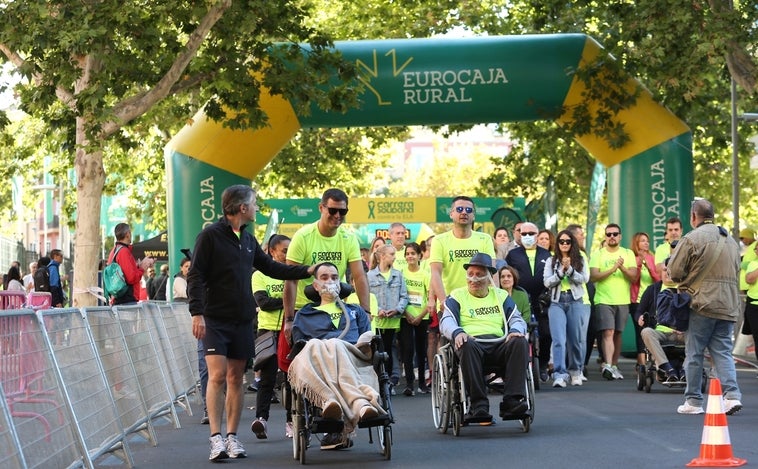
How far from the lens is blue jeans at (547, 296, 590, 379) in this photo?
18094 mm

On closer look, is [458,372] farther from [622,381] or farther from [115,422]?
[622,381]

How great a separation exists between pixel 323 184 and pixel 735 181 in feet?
34.1

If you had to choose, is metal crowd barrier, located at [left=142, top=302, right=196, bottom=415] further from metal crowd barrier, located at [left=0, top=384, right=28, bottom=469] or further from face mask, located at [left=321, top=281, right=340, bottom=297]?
metal crowd barrier, located at [left=0, top=384, right=28, bottom=469]

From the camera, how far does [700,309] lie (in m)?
13.3

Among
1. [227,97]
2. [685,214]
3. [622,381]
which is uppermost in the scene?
[227,97]

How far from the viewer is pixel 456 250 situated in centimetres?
1434

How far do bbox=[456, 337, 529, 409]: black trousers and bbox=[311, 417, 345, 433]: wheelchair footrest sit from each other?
1766 millimetres

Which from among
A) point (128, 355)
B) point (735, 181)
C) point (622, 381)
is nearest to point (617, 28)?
point (735, 181)

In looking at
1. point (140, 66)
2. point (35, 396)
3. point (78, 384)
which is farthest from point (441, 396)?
point (140, 66)

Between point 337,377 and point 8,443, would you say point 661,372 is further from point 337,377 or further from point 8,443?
point 8,443

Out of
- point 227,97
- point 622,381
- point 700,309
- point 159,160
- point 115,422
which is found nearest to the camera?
point 115,422

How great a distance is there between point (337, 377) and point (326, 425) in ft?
1.23

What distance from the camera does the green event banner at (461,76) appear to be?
22844 mm

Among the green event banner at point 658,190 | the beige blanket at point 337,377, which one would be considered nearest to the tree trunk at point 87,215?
the green event banner at point 658,190
